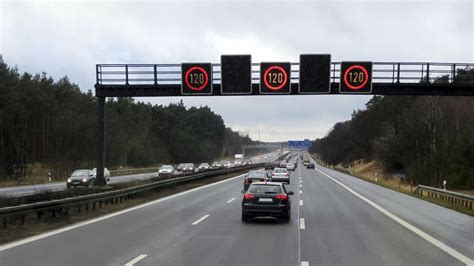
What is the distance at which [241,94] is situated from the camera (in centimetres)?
2542

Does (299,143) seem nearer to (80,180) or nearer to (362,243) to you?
(80,180)

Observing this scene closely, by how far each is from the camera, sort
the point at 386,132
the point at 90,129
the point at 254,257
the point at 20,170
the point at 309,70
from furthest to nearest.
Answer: the point at 386,132, the point at 90,129, the point at 20,170, the point at 309,70, the point at 254,257

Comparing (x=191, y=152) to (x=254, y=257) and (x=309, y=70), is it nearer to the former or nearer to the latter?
(x=309, y=70)

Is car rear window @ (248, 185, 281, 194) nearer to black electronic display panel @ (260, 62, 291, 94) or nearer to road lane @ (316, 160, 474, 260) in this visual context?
road lane @ (316, 160, 474, 260)

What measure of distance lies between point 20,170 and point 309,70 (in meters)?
42.4

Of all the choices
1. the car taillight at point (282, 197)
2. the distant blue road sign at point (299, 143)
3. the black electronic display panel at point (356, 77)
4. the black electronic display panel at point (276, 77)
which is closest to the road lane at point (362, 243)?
the car taillight at point (282, 197)

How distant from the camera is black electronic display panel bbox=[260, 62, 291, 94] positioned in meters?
25.2

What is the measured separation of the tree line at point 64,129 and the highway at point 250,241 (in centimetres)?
4002

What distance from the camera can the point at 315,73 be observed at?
82.2 feet

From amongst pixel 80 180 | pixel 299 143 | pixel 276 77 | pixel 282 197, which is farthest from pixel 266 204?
pixel 299 143

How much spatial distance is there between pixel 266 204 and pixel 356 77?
960 centimetres

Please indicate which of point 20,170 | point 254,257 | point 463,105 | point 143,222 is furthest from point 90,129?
point 254,257

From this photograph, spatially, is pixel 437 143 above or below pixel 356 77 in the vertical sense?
below

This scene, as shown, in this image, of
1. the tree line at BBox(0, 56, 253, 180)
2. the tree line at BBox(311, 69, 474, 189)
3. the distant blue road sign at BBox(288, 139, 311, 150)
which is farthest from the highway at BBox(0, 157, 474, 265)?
the distant blue road sign at BBox(288, 139, 311, 150)
